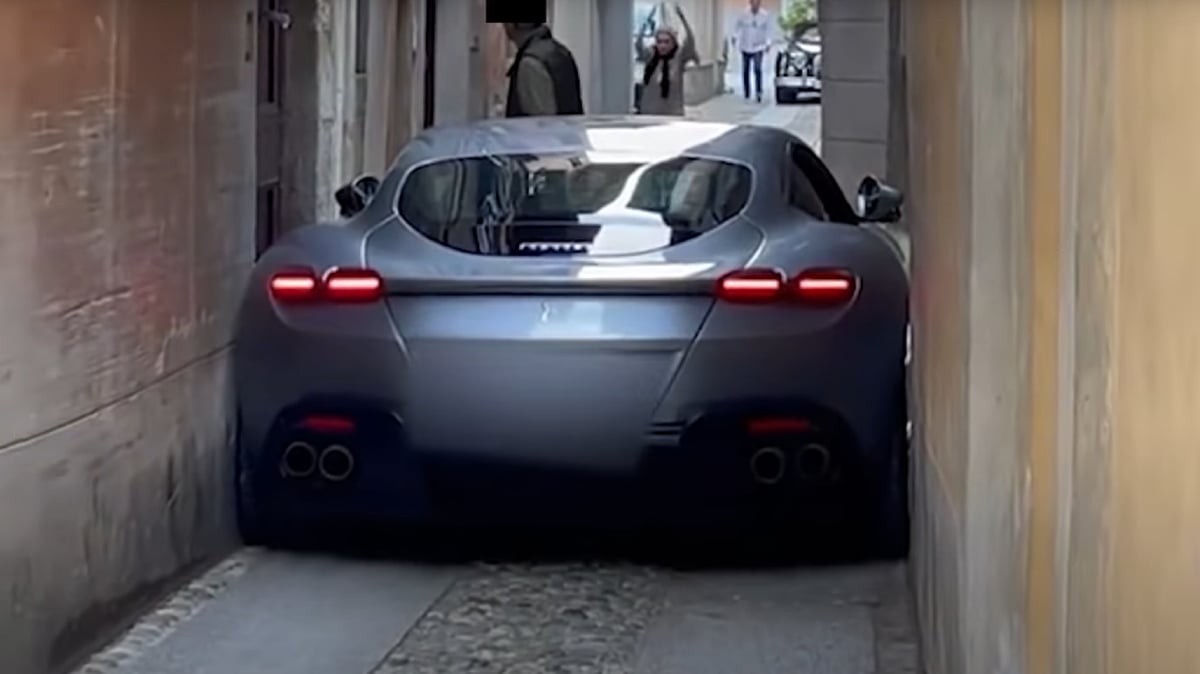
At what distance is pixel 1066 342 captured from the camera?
10.6 feet

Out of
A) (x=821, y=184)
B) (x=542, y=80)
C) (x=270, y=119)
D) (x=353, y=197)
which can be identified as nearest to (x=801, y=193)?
(x=821, y=184)

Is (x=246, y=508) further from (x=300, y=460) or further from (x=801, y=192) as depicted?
(x=801, y=192)

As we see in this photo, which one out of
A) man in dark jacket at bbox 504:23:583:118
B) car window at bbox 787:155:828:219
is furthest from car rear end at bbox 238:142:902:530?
man in dark jacket at bbox 504:23:583:118

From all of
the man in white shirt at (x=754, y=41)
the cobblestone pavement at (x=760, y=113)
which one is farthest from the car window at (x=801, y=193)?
the man in white shirt at (x=754, y=41)

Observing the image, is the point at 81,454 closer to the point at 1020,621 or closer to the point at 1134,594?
the point at 1020,621

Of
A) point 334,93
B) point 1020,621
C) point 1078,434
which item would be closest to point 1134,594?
point 1078,434

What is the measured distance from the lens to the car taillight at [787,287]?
22.5 feet

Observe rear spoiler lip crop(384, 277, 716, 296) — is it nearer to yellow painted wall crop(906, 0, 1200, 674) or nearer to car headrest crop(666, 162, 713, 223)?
car headrest crop(666, 162, 713, 223)

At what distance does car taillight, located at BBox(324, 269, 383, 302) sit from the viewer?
23.0 ft

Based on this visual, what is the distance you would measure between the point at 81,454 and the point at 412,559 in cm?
173

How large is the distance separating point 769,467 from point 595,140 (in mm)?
1457

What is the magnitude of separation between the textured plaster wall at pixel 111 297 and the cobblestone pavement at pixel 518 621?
23cm

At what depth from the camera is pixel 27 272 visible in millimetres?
5586

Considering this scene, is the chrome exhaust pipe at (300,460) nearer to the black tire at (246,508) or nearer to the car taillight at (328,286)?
the black tire at (246,508)
